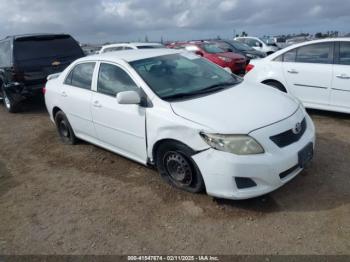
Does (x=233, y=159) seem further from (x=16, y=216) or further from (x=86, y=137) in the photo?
(x=86, y=137)

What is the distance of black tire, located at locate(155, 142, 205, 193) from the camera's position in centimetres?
349

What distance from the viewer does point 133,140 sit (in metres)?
4.07

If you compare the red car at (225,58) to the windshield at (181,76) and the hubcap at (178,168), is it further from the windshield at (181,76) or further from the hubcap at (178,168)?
the hubcap at (178,168)

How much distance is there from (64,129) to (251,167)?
3.80 metres

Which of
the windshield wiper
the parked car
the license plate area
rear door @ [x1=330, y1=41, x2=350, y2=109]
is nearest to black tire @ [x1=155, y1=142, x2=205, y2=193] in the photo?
the windshield wiper

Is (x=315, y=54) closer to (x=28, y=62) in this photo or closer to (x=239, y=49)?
(x=28, y=62)

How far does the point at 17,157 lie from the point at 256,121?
412 centimetres

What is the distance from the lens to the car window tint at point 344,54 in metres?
5.71

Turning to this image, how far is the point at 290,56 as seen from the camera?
6.47 meters

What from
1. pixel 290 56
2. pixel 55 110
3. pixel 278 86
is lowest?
pixel 55 110

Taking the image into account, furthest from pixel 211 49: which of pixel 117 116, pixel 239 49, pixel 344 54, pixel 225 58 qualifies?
pixel 117 116

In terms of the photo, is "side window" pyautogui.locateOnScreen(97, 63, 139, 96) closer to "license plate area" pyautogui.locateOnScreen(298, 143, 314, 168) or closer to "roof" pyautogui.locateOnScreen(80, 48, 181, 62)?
"roof" pyautogui.locateOnScreen(80, 48, 181, 62)

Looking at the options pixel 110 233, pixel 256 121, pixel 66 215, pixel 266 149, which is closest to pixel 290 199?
pixel 266 149

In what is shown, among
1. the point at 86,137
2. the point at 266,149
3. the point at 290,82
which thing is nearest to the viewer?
the point at 266,149
